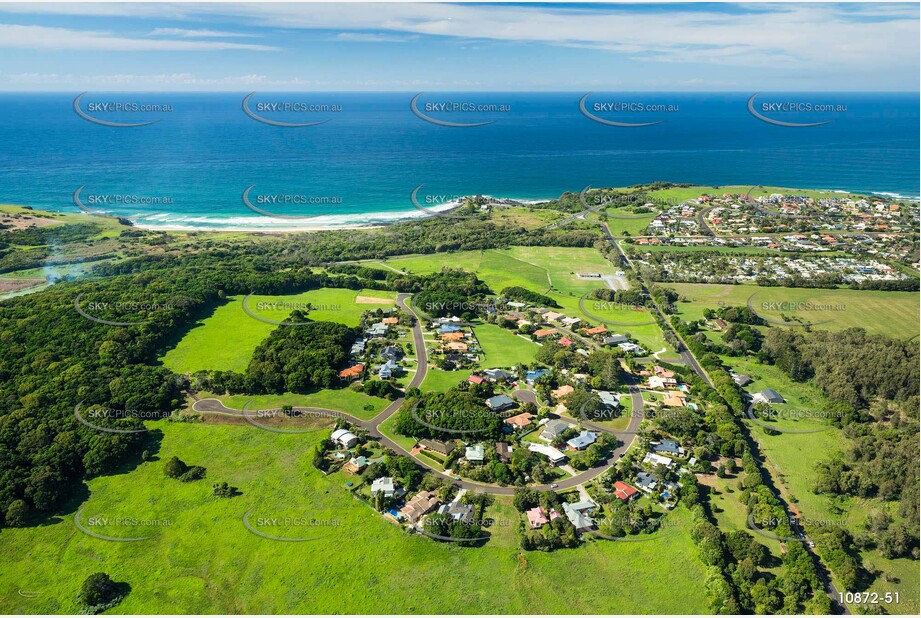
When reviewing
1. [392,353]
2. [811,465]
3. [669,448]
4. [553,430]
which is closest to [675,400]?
[669,448]

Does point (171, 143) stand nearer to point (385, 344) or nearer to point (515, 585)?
point (385, 344)

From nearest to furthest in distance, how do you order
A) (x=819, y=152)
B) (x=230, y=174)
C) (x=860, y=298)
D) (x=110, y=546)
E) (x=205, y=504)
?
(x=110, y=546)
(x=205, y=504)
(x=860, y=298)
(x=230, y=174)
(x=819, y=152)

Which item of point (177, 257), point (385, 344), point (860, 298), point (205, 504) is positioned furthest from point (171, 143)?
point (860, 298)

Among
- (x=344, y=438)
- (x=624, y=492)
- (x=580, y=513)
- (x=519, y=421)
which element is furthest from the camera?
(x=519, y=421)

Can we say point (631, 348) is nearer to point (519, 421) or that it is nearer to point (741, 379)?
point (741, 379)

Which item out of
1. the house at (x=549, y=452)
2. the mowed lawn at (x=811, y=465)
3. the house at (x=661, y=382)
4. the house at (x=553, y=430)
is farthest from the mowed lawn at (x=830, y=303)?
the house at (x=549, y=452)

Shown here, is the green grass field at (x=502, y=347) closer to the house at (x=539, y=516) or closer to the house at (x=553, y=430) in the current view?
the house at (x=553, y=430)

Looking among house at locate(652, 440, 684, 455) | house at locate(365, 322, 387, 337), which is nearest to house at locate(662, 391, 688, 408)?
house at locate(652, 440, 684, 455)
